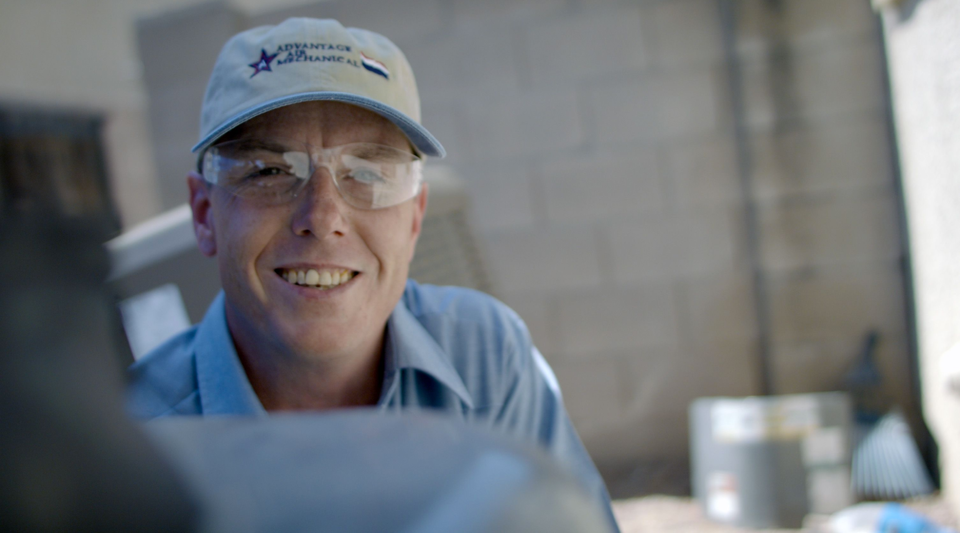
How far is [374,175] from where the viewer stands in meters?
1.31

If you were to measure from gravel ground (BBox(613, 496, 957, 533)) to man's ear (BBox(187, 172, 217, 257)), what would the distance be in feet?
6.72

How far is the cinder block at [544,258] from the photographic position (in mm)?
3512

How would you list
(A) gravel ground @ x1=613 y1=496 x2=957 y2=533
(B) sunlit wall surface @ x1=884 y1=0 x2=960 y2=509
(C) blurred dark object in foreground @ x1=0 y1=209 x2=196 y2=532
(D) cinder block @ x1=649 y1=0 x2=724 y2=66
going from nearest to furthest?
(C) blurred dark object in foreground @ x1=0 y1=209 x2=196 y2=532 → (B) sunlit wall surface @ x1=884 y1=0 x2=960 y2=509 → (A) gravel ground @ x1=613 y1=496 x2=957 y2=533 → (D) cinder block @ x1=649 y1=0 x2=724 y2=66

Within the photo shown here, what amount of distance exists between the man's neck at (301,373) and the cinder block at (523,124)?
2.26 metres

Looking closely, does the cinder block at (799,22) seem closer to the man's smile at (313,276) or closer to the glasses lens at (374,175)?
the glasses lens at (374,175)

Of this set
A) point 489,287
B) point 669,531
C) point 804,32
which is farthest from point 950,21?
point 669,531

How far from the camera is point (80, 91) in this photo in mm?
3420

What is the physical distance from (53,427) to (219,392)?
1073mm

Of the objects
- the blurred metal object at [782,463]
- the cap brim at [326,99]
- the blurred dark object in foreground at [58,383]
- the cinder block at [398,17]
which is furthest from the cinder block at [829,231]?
the blurred dark object in foreground at [58,383]

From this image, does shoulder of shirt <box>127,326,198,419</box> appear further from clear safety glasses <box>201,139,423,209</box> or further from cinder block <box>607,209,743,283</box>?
cinder block <box>607,209,743,283</box>

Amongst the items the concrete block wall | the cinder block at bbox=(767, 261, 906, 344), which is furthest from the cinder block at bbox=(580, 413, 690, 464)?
A: the cinder block at bbox=(767, 261, 906, 344)

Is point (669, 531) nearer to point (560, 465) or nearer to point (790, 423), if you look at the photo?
point (790, 423)

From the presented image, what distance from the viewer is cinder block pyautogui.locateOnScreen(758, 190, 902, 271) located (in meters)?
3.25

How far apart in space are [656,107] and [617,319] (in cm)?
104
